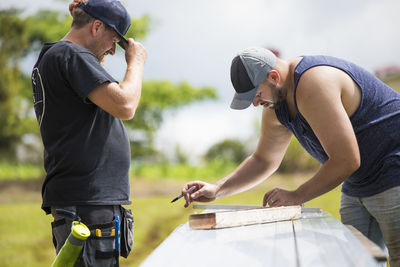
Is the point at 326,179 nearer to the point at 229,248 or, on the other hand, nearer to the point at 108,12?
the point at 229,248

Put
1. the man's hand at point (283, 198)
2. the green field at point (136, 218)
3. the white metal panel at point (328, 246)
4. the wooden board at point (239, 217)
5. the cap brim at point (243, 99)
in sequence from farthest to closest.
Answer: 1. the green field at point (136, 218)
2. the cap brim at point (243, 99)
3. the man's hand at point (283, 198)
4. the wooden board at point (239, 217)
5. the white metal panel at point (328, 246)

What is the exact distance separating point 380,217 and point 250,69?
726 mm

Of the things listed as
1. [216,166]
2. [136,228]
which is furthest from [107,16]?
[216,166]

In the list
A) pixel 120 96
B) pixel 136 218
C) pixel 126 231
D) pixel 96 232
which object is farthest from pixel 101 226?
pixel 136 218

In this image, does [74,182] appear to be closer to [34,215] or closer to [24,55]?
[34,215]

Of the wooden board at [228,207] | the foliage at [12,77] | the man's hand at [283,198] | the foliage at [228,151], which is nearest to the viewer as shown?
the man's hand at [283,198]

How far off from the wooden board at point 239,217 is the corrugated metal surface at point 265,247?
3 cm

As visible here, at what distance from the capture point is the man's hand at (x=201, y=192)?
5.89 feet

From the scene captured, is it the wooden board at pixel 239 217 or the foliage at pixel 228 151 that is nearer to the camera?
the wooden board at pixel 239 217

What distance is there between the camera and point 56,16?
12500 mm

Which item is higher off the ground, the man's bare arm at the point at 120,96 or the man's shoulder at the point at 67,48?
the man's shoulder at the point at 67,48

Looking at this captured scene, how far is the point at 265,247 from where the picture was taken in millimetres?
1122

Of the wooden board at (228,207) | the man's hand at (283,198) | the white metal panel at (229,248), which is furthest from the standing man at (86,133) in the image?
the man's hand at (283,198)

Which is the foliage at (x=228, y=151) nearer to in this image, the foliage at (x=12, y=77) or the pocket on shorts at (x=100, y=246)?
the foliage at (x=12, y=77)
